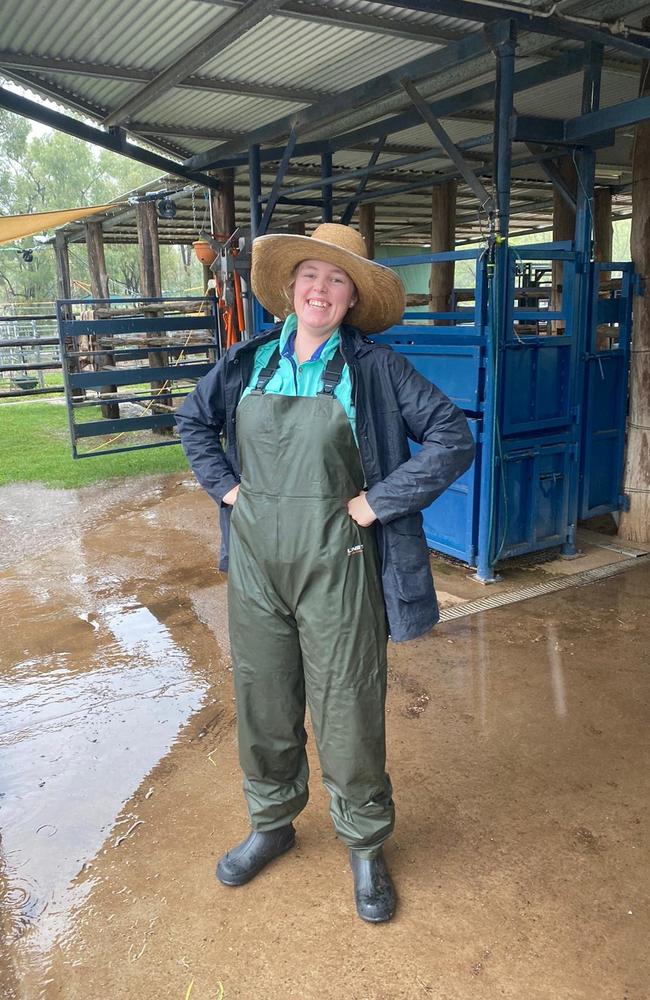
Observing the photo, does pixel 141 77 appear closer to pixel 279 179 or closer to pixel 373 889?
pixel 279 179

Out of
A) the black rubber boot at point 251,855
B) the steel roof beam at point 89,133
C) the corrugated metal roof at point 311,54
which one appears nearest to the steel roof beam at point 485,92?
the corrugated metal roof at point 311,54

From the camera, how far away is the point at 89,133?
6281mm

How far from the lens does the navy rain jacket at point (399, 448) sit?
6.86 ft

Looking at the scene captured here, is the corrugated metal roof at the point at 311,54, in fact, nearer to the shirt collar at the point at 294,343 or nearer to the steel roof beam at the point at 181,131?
the steel roof beam at the point at 181,131

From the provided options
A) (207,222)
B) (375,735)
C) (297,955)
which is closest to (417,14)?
(375,735)

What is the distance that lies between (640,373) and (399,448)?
4017 mm

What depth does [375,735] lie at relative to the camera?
7.36ft

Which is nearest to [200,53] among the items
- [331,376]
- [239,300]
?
[239,300]

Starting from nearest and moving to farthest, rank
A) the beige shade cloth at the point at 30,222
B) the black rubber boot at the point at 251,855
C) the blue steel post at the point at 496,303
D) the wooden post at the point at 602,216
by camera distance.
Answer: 1. the black rubber boot at the point at 251,855
2. the blue steel post at the point at 496,303
3. the beige shade cloth at the point at 30,222
4. the wooden post at the point at 602,216

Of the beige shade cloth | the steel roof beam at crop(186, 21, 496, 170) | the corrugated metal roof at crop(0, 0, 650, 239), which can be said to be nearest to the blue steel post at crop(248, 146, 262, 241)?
the steel roof beam at crop(186, 21, 496, 170)

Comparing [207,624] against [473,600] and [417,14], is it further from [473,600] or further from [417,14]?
[417,14]

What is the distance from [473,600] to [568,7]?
343 centimetres

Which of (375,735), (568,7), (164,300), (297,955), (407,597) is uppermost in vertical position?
(568,7)

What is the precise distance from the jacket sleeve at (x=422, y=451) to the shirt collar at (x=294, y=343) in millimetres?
166
